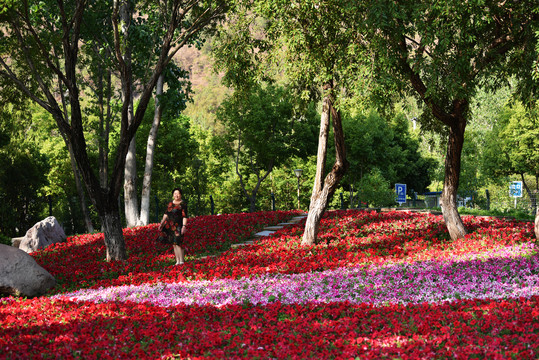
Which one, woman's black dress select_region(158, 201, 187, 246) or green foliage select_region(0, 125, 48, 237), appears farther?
green foliage select_region(0, 125, 48, 237)

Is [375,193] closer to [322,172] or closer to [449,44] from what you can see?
[322,172]

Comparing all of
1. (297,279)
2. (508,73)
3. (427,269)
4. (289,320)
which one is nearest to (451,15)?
(508,73)

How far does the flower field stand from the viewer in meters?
5.08

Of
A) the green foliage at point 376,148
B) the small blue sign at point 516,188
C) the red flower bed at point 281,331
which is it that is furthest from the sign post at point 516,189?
the red flower bed at point 281,331

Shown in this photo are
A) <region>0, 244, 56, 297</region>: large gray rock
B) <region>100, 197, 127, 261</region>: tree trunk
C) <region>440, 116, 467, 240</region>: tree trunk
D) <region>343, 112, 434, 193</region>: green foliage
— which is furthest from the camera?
<region>343, 112, 434, 193</region>: green foliage

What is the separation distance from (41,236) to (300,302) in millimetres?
12304

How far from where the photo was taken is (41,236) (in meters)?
16.1

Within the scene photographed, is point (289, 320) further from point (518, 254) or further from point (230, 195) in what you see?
point (230, 195)

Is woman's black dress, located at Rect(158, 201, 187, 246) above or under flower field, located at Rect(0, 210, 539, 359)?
above

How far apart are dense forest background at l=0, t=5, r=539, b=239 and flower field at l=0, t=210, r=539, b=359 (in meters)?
8.83

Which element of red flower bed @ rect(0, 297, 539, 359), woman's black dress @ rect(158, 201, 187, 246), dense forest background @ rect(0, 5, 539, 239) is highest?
dense forest background @ rect(0, 5, 539, 239)

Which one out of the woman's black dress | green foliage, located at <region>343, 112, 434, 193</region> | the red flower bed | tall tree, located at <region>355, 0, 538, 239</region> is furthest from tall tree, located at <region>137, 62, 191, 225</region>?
green foliage, located at <region>343, 112, 434, 193</region>

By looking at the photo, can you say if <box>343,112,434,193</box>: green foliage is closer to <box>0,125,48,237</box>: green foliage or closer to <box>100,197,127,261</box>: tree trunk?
<box>0,125,48,237</box>: green foliage

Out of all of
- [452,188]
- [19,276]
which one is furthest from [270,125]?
[19,276]
